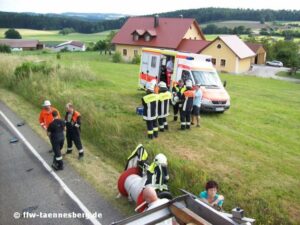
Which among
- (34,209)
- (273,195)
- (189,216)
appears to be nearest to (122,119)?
(34,209)

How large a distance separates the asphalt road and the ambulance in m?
6.79

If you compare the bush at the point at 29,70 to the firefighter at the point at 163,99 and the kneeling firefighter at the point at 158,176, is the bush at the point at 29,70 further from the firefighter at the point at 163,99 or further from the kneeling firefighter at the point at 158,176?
the kneeling firefighter at the point at 158,176

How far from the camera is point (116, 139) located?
12.3m

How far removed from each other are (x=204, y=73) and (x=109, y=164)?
275 inches

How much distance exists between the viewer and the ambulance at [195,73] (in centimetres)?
1523

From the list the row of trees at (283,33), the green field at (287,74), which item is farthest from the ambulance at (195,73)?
the row of trees at (283,33)

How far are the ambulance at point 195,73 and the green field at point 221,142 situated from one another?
0.68 meters

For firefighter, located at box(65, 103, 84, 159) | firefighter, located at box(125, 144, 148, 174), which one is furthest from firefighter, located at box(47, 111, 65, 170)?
firefighter, located at box(125, 144, 148, 174)

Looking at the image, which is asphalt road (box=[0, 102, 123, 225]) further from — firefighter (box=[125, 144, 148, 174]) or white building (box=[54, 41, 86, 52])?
white building (box=[54, 41, 86, 52])

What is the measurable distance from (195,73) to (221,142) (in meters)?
4.77

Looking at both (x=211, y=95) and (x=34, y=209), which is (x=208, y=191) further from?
(x=211, y=95)

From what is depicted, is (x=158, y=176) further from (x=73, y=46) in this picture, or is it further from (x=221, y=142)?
(x=73, y=46)

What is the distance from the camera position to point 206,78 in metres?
15.9

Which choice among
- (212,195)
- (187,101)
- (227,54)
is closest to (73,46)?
(227,54)
